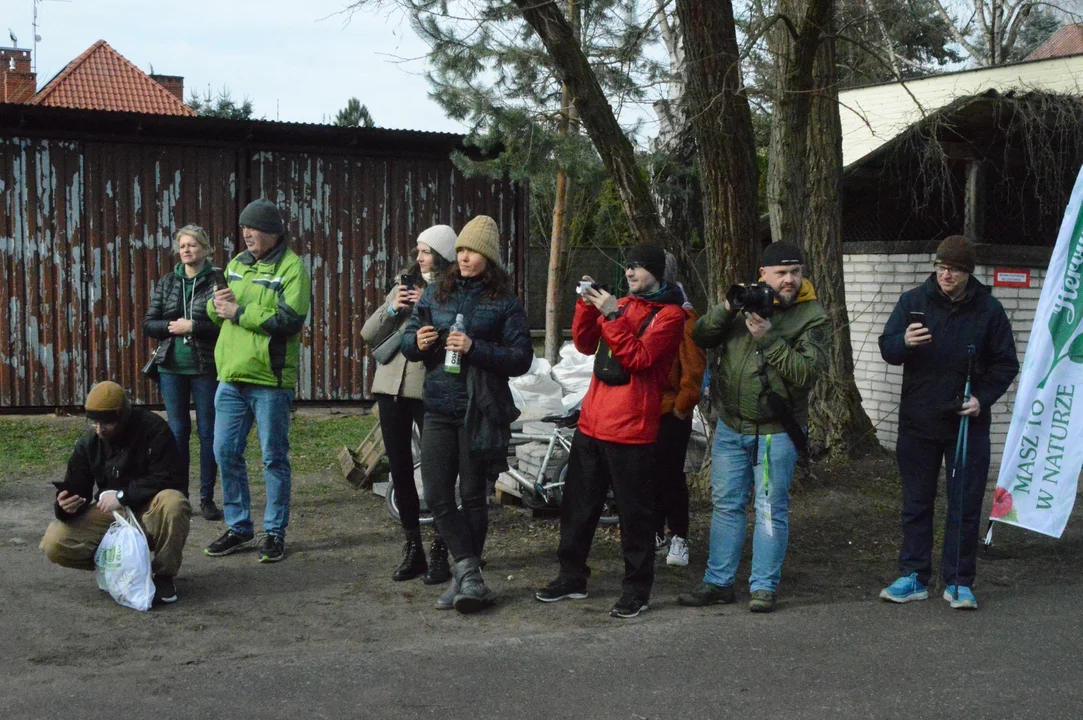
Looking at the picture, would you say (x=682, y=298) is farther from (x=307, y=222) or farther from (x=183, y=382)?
(x=307, y=222)

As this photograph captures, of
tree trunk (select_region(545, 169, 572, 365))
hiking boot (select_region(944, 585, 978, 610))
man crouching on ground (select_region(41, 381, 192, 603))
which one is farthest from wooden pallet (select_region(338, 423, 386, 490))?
tree trunk (select_region(545, 169, 572, 365))

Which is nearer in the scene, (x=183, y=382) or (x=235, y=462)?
(x=235, y=462)

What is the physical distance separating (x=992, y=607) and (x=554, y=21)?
443cm

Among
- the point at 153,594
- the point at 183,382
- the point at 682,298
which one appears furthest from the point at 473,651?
the point at 183,382

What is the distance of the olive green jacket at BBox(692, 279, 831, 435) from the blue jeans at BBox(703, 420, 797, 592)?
0.29 ft

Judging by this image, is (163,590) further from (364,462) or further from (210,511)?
(364,462)

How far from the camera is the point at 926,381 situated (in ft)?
18.6

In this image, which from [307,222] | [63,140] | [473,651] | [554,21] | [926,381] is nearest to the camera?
[473,651]

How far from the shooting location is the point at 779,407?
5.37m

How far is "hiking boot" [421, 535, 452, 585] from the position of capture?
5.87 meters

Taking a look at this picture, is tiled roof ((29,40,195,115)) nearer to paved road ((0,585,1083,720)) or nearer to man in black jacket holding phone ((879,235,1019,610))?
man in black jacket holding phone ((879,235,1019,610))

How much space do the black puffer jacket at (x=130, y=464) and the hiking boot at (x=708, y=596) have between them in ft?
8.86

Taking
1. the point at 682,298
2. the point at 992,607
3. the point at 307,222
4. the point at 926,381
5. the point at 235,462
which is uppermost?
the point at 307,222

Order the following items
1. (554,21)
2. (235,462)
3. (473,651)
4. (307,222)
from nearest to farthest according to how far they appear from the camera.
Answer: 1. (473,651)
2. (235,462)
3. (554,21)
4. (307,222)
